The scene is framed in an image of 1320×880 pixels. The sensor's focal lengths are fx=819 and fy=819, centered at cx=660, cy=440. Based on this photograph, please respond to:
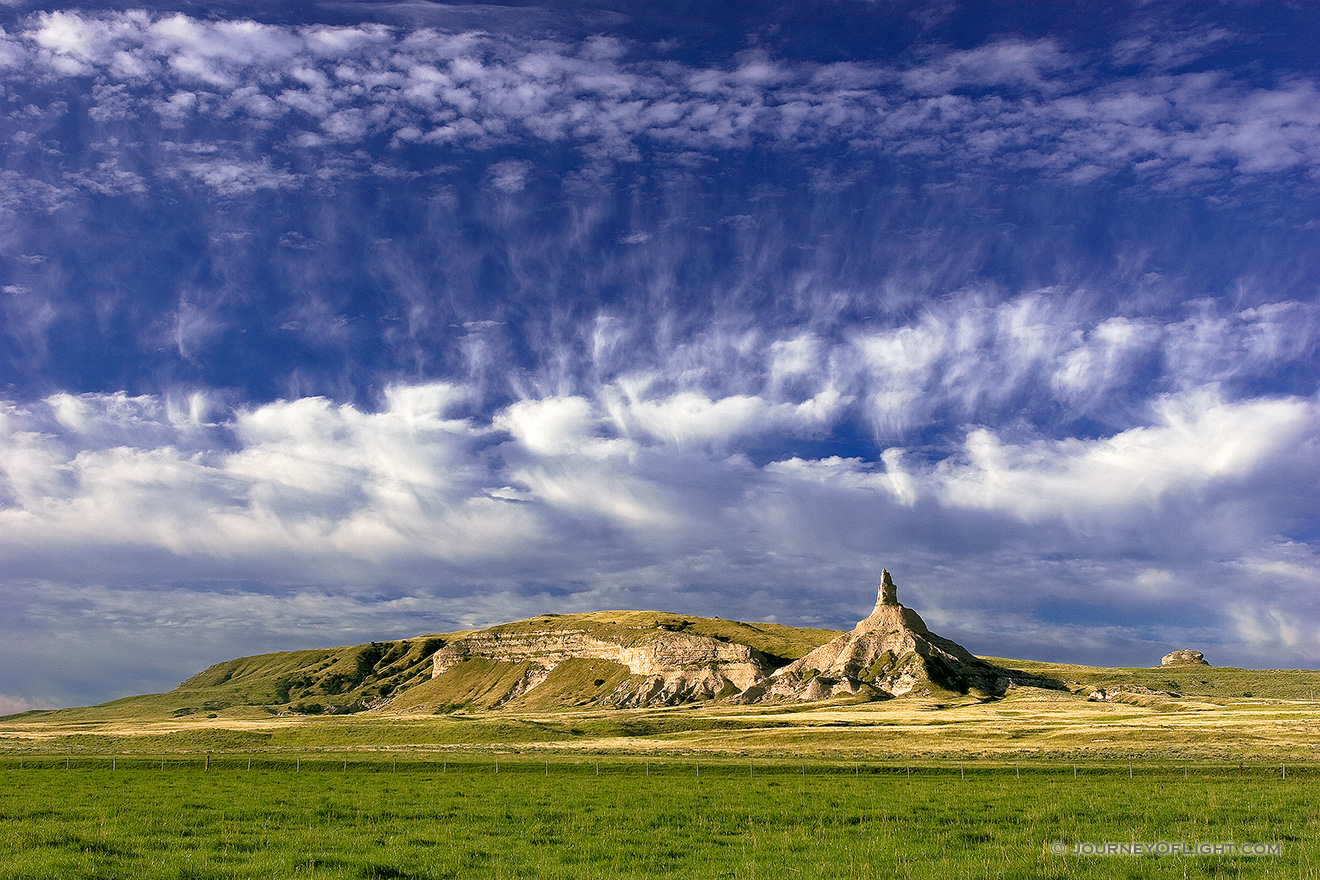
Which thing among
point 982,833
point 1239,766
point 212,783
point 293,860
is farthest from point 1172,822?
point 212,783

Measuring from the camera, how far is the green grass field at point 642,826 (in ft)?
70.2

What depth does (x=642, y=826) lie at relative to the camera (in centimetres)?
2936

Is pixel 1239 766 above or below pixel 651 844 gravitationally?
below

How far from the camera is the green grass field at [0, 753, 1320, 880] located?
21406mm

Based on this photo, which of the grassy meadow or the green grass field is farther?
the grassy meadow

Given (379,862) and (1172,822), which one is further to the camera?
(1172,822)

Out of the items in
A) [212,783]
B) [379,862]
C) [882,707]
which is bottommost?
[882,707]

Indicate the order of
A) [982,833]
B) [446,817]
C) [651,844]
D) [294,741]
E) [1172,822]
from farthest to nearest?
1. [294,741]
2. [446,817]
3. [1172,822]
4. [982,833]
5. [651,844]

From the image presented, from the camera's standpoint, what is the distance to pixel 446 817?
32.1 m

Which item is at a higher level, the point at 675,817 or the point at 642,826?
the point at 642,826

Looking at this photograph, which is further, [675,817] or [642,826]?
[675,817]

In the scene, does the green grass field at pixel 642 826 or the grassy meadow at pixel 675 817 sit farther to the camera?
the grassy meadow at pixel 675 817

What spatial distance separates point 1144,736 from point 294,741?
388 feet

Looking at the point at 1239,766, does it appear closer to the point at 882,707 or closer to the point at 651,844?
the point at 651,844
